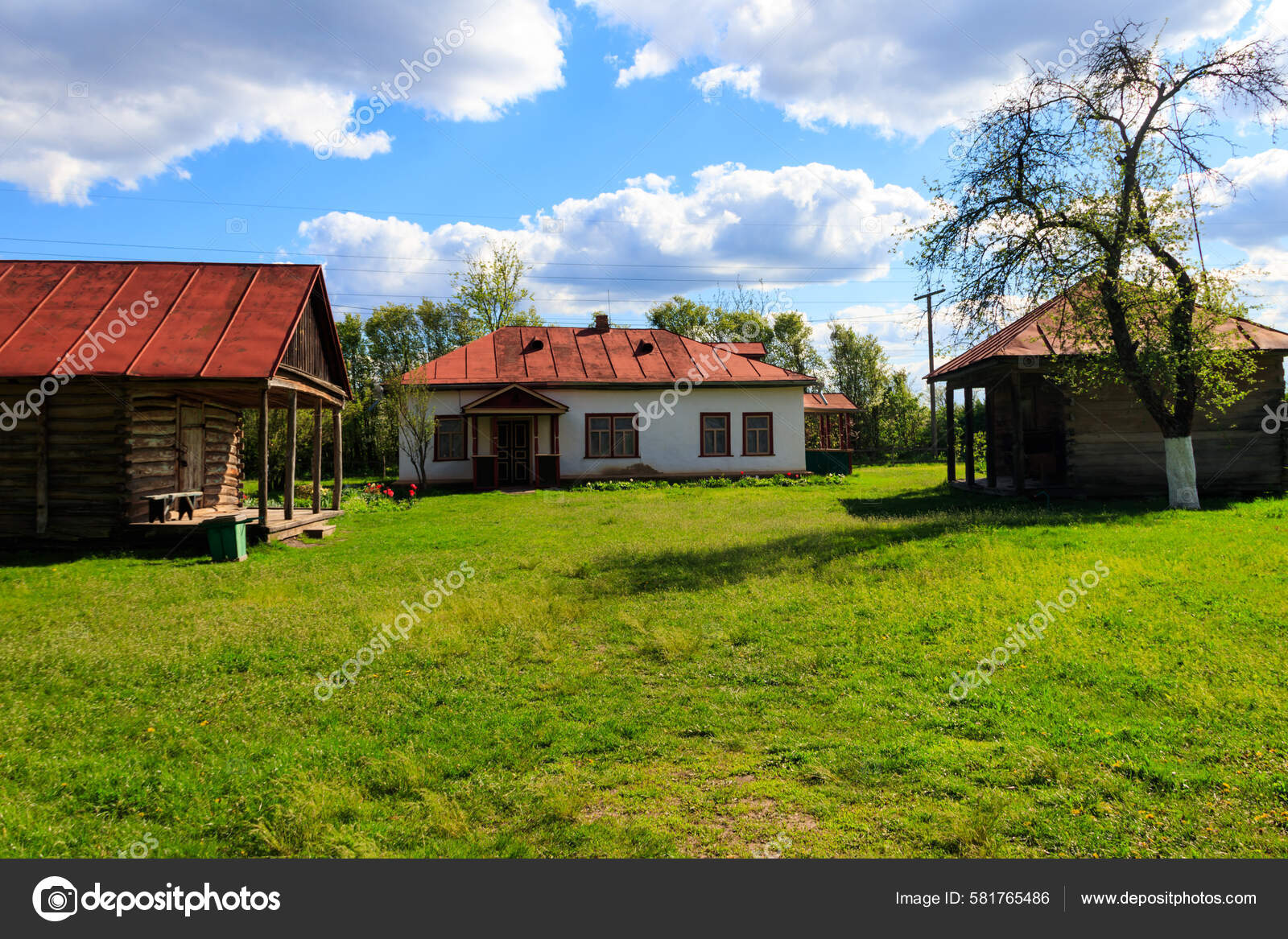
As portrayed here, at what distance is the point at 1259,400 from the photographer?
53.0 ft

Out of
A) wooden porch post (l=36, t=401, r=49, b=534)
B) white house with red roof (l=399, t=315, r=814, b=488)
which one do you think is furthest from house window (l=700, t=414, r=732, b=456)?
wooden porch post (l=36, t=401, r=49, b=534)

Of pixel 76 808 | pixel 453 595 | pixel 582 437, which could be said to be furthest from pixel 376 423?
pixel 76 808

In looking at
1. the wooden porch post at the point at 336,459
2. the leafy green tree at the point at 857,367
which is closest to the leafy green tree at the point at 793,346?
the leafy green tree at the point at 857,367

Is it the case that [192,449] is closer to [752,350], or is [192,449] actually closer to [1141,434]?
[1141,434]

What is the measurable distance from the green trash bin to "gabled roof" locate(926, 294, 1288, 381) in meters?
15.9

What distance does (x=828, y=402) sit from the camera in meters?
38.2

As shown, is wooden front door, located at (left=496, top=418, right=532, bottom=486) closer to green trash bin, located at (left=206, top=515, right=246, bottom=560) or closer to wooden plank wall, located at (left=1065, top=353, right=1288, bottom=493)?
green trash bin, located at (left=206, top=515, right=246, bottom=560)

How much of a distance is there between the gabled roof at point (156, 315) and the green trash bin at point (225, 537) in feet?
8.44

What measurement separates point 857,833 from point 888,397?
143ft

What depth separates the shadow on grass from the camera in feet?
31.8

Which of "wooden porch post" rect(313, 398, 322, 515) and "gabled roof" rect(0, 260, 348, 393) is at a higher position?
"gabled roof" rect(0, 260, 348, 393)
